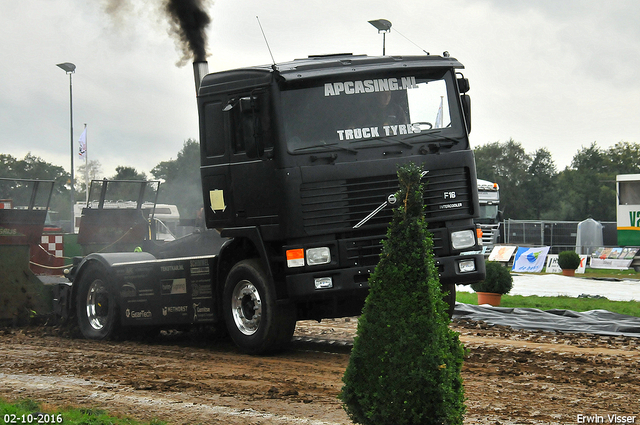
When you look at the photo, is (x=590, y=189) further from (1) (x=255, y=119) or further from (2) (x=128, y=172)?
(1) (x=255, y=119)

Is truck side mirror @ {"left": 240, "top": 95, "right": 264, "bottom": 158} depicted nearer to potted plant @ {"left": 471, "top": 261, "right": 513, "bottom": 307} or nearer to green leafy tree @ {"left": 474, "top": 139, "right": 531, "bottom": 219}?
potted plant @ {"left": 471, "top": 261, "right": 513, "bottom": 307}

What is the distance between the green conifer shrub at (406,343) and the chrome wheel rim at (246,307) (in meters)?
4.91

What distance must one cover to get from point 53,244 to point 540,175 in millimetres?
74574

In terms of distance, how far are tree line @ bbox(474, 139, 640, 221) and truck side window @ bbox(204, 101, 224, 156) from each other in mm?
67170

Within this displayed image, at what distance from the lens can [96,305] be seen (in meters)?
11.8

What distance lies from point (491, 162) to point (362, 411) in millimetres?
85960

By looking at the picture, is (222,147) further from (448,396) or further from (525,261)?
(525,261)

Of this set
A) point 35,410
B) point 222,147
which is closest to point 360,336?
point 35,410

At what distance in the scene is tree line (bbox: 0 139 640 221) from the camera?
238ft

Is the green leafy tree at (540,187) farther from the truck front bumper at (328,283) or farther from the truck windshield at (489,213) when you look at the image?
the truck front bumper at (328,283)

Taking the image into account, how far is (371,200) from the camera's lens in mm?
8633

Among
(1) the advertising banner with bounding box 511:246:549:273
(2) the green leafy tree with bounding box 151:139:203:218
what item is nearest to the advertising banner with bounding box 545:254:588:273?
(1) the advertising banner with bounding box 511:246:549:273

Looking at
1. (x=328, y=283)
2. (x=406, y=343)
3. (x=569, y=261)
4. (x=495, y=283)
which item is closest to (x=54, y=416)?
(x=406, y=343)

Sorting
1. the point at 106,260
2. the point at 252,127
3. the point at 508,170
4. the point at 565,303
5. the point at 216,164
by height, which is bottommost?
the point at 565,303
